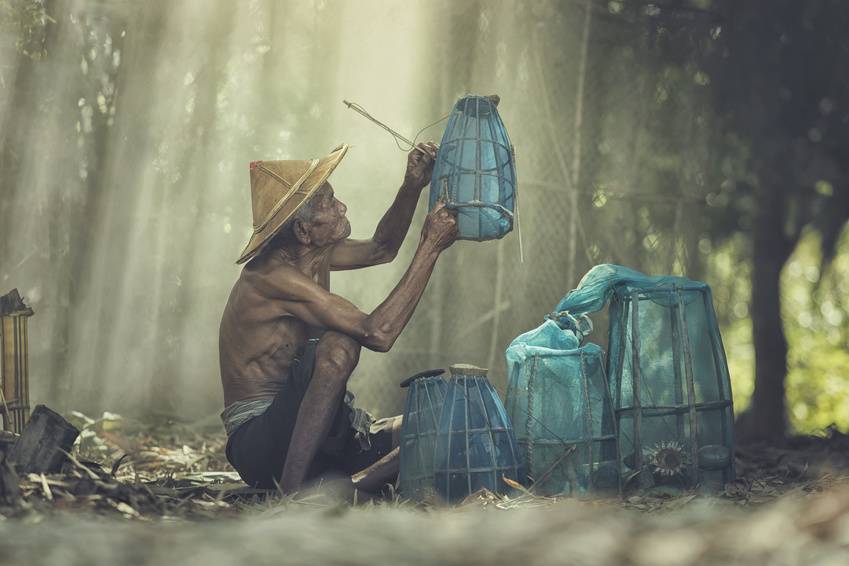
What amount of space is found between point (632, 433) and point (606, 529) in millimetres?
2434

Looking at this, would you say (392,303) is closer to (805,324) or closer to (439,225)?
(439,225)

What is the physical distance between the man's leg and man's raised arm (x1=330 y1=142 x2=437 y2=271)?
31.5 inches

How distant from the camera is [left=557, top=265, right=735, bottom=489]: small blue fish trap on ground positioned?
14.7 feet

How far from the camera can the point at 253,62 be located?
719cm

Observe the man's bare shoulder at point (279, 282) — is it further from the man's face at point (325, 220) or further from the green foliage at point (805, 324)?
the green foliage at point (805, 324)

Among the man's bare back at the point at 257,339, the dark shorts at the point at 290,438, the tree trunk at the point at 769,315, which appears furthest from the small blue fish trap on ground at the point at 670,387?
the tree trunk at the point at 769,315

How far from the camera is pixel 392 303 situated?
4375 millimetres

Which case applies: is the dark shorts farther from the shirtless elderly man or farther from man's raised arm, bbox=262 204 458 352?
man's raised arm, bbox=262 204 458 352

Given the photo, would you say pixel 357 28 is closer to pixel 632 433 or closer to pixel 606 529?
pixel 632 433

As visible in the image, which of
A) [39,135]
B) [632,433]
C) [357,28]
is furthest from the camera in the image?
[357,28]

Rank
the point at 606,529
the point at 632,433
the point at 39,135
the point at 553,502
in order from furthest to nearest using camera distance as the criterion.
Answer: the point at 39,135
the point at 632,433
the point at 553,502
the point at 606,529

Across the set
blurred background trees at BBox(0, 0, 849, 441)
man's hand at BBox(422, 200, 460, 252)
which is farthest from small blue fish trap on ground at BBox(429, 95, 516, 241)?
blurred background trees at BBox(0, 0, 849, 441)

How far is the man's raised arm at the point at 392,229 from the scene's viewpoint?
186 inches

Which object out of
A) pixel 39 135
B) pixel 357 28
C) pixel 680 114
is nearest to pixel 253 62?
pixel 357 28
